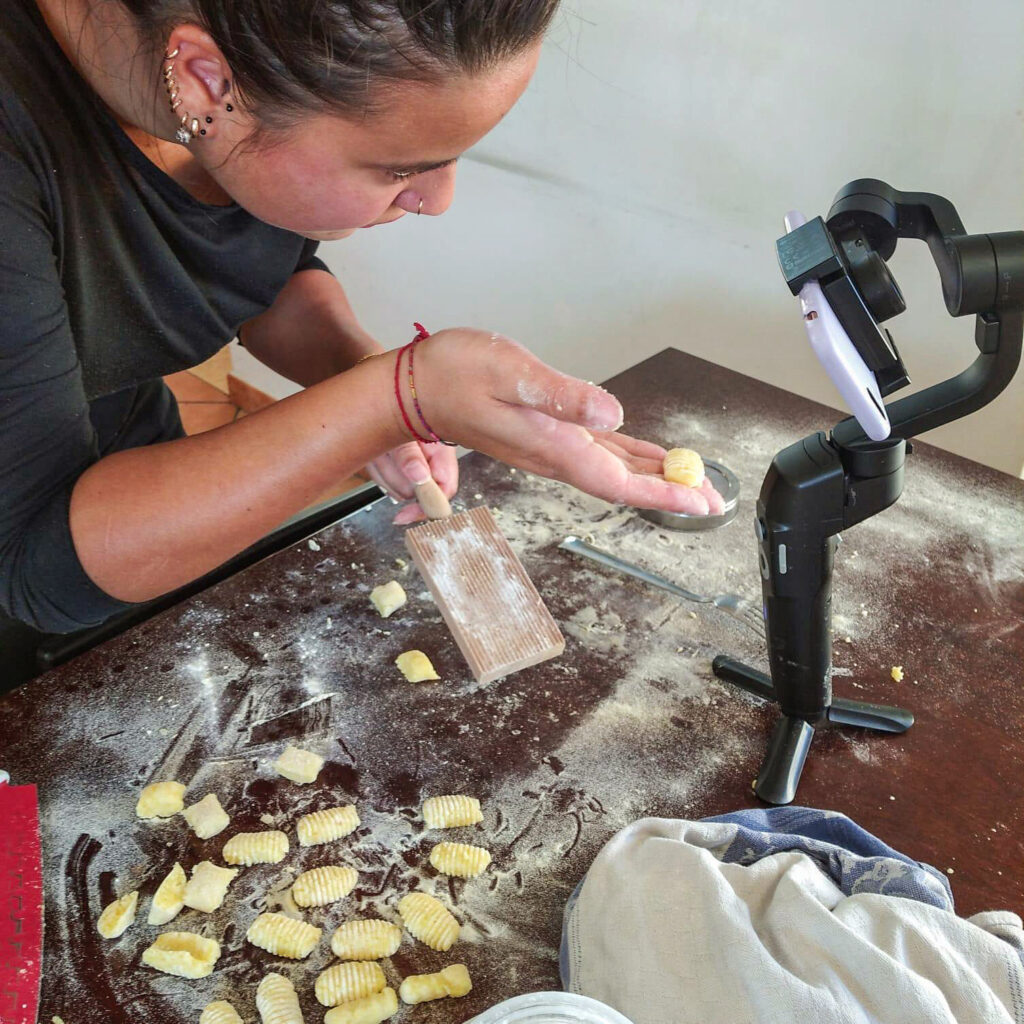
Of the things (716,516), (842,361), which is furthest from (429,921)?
(716,516)

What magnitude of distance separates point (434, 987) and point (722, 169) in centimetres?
182

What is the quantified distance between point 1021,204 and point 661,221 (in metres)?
0.79

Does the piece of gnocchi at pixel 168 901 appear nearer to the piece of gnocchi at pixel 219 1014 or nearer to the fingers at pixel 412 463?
the piece of gnocchi at pixel 219 1014

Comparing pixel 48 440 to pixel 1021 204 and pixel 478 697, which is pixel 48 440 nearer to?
pixel 478 697

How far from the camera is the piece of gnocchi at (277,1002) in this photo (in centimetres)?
81

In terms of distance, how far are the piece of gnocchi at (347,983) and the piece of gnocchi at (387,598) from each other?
51 cm

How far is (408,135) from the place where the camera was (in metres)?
0.86

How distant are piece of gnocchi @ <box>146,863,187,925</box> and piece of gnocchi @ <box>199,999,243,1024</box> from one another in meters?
0.10

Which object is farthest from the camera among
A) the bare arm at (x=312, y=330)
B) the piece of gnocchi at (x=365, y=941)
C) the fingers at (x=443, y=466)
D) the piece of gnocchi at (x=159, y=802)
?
the bare arm at (x=312, y=330)

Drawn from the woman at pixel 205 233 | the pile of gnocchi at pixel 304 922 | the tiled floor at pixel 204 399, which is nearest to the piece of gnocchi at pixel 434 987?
the pile of gnocchi at pixel 304 922

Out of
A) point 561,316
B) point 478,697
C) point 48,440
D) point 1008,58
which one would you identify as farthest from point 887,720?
point 561,316

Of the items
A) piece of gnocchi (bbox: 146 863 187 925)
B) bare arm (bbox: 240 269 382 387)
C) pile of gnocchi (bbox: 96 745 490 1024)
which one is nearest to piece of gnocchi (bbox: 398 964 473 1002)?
pile of gnocchi (bbox: 96 745 490 1024)

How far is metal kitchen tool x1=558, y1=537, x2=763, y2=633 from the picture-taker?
133 cm

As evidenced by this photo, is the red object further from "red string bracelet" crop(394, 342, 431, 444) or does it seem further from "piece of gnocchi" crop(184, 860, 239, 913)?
"red string bracelet" crop(394, 342, 431, 444)
